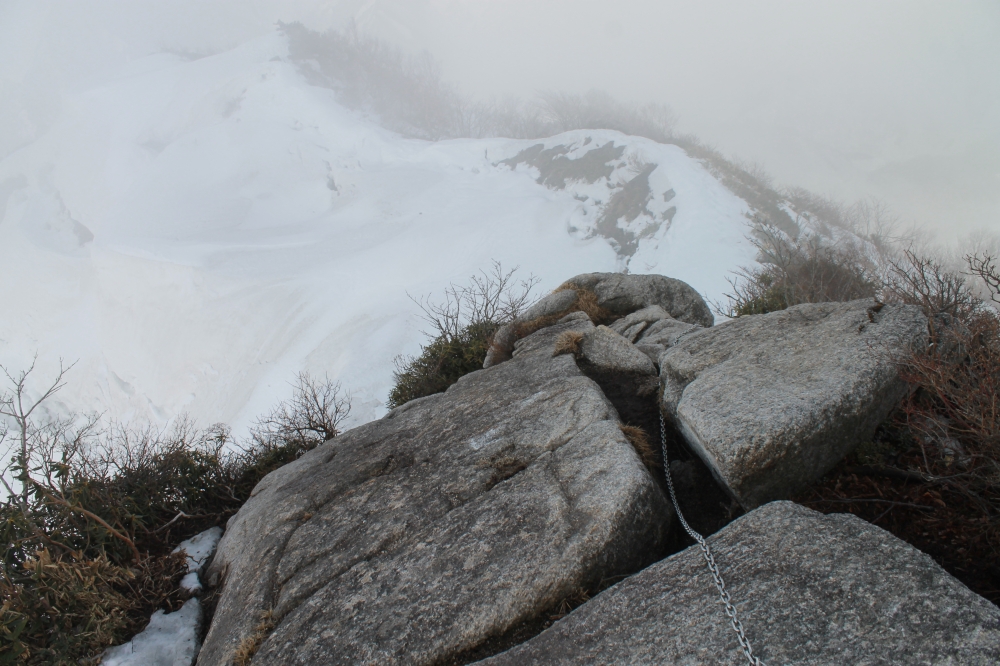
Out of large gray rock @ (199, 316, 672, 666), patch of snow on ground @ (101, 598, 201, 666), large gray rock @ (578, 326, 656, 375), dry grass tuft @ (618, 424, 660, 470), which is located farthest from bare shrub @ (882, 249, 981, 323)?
patch of snow on ground @ (101, 598, 201, 666)

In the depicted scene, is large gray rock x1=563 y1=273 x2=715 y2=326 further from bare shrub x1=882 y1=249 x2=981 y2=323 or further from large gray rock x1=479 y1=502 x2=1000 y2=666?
large gray rock x1=479 y1=502 x2=1000 y2=666

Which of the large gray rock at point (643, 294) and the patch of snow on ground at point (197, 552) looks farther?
the large gray rock at point (643, 294)

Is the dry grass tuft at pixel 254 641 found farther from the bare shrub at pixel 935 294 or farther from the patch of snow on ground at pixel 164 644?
the bare shrub at pixel 935 294

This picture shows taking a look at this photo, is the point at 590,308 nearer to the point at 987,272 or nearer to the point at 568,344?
the point at 568,344

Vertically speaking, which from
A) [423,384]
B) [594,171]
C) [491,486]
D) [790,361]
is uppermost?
[594,171]

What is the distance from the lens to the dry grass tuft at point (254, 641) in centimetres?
458

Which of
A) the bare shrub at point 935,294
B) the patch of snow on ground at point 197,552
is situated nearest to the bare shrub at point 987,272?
the bare shrub at point 935,294

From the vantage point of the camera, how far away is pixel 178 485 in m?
8.90

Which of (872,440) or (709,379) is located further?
(709,379)

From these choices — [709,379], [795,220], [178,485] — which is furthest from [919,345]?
[795,220]

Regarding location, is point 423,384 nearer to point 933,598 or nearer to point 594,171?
point 933,598

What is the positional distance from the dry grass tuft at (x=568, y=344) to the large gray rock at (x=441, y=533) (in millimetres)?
1155

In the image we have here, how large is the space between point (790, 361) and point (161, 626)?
8.25m

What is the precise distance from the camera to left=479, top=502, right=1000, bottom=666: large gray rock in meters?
2.83
